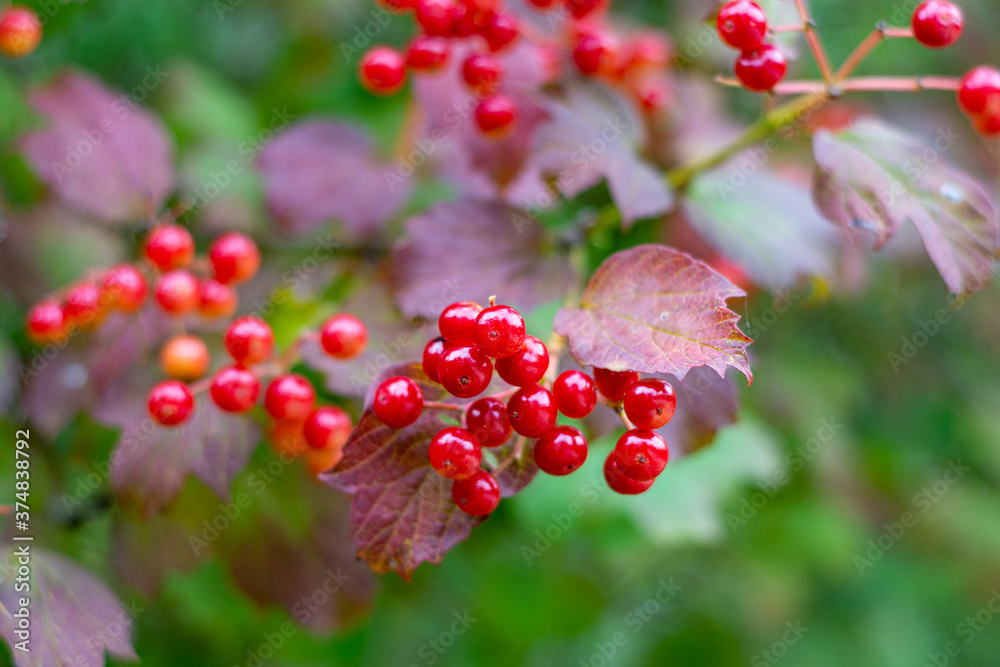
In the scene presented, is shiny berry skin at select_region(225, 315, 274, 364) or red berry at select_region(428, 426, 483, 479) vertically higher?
red berry at select_region(428, 426, 483, 479)

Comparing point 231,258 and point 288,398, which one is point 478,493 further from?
point 231,258

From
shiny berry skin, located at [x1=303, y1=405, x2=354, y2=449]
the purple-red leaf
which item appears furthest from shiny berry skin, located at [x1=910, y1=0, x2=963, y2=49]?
shiny berry skin, located at [x1=303, y1=405, x2=354, y2=449]

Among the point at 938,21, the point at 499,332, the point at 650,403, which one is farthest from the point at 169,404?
the point at 938,21

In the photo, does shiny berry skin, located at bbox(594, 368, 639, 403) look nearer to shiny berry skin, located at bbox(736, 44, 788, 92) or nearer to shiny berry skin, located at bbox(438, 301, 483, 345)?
shiny berry skin, located at bbox(438, 301, 483, 345)

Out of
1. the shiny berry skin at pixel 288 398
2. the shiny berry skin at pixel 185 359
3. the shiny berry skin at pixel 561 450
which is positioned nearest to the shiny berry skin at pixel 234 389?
the shiny berry skin at pixel 288 398

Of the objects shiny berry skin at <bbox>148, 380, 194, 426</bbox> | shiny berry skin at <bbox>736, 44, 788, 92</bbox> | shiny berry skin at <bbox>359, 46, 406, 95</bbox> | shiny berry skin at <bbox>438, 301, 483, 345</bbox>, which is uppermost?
shiny berry skin at <bbox>736, 44, 788, 92</bbox>
